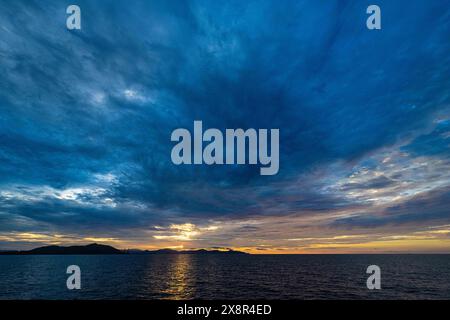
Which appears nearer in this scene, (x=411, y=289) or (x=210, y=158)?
(x=210, y=158)
